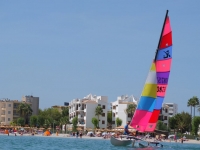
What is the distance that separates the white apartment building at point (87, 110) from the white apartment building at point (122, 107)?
10.5 ft

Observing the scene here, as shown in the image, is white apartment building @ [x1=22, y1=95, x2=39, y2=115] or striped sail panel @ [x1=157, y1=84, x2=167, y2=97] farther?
white apartment building @ [x1=22, y1=95, x2=39, y2=115]

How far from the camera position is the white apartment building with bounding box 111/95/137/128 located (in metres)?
141

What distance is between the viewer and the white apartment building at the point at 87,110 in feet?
465

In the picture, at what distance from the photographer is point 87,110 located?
142m

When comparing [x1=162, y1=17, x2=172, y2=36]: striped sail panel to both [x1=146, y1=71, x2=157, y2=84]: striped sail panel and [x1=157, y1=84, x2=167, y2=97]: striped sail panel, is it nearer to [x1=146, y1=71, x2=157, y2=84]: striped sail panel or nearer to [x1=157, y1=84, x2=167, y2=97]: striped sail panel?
[x1=146, y1=71, x2=157, y2=84]: striped sail panel

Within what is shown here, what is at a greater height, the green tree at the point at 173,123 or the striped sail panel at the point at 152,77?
the striped sail panel at the point at 152,77

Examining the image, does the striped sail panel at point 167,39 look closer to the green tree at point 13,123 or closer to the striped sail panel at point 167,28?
the striped sail panel at point 167,28

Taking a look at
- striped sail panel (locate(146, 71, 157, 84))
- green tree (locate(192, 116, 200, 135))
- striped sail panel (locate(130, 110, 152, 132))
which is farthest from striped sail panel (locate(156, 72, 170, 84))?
green tree (locate(192, 116, 200, 135))

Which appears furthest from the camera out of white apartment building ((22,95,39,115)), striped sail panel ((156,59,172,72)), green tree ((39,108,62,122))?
white apartment building ((22,95,39,115))

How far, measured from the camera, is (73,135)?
362 feet

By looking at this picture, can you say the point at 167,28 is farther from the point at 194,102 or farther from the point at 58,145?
the point at 194,102

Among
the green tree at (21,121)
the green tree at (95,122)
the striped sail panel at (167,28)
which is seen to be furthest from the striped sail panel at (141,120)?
the green tree at (21,121)

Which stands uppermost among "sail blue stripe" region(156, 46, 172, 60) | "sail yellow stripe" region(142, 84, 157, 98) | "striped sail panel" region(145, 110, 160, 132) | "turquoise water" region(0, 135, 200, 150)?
"sail blue stripe" region(156, 46, 172, 60)

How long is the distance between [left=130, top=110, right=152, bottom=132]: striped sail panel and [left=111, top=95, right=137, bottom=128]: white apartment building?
96668 millimetres
